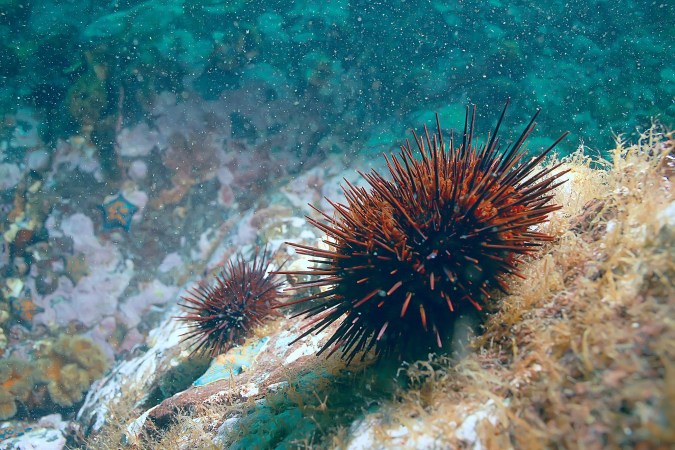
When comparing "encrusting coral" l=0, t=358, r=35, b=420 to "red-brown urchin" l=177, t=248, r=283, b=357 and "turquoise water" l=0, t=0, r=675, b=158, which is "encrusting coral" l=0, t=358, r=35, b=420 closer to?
"turquoise water" l=0, t=0, r=675, b=158

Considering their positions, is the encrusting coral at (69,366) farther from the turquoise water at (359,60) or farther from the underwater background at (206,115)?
the turquoise water at (359,60)

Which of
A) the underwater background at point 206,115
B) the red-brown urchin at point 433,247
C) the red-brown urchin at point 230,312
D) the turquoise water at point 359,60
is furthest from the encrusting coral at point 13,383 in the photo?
the red-brown urchin at point 433,247

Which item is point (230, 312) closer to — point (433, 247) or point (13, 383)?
point (433, 247)

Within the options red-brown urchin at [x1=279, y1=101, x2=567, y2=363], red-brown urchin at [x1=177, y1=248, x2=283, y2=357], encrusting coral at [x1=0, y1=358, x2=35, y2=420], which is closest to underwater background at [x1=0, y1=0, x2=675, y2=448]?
encrusting coral at [x1=0, y1=358, x2=35, y2=420]

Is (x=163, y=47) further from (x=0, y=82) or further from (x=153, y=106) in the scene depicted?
(x=0, y=82)

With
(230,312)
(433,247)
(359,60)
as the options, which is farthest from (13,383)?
(359,60)

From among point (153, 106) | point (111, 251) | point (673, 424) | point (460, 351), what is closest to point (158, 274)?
point (111, 251)
